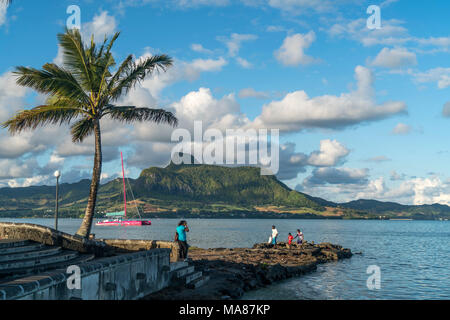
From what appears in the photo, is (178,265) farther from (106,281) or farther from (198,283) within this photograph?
(106,281)

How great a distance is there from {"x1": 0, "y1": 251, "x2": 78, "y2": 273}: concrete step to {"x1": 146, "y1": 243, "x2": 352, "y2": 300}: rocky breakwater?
12.3 ft

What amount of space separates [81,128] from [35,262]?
9723mm

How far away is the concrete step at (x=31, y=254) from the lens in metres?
13.9

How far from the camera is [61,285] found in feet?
33.5

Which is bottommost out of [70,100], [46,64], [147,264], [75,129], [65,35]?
[147,264]

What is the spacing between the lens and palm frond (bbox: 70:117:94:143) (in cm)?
2227

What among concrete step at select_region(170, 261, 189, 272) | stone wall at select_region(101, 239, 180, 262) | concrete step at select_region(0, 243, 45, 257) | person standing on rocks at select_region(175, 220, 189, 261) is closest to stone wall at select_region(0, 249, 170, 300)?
concrete step at select_region(170, 261, 189, 272)

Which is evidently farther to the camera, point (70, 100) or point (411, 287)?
point (411, 287)

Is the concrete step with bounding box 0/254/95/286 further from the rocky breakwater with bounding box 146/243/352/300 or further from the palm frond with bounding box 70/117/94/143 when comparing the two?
the palm frond with bounding box 70/117/94/143

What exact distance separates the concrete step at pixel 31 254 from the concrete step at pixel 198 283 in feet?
18.9

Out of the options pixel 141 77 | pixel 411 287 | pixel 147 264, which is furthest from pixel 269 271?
pixel 141 77
